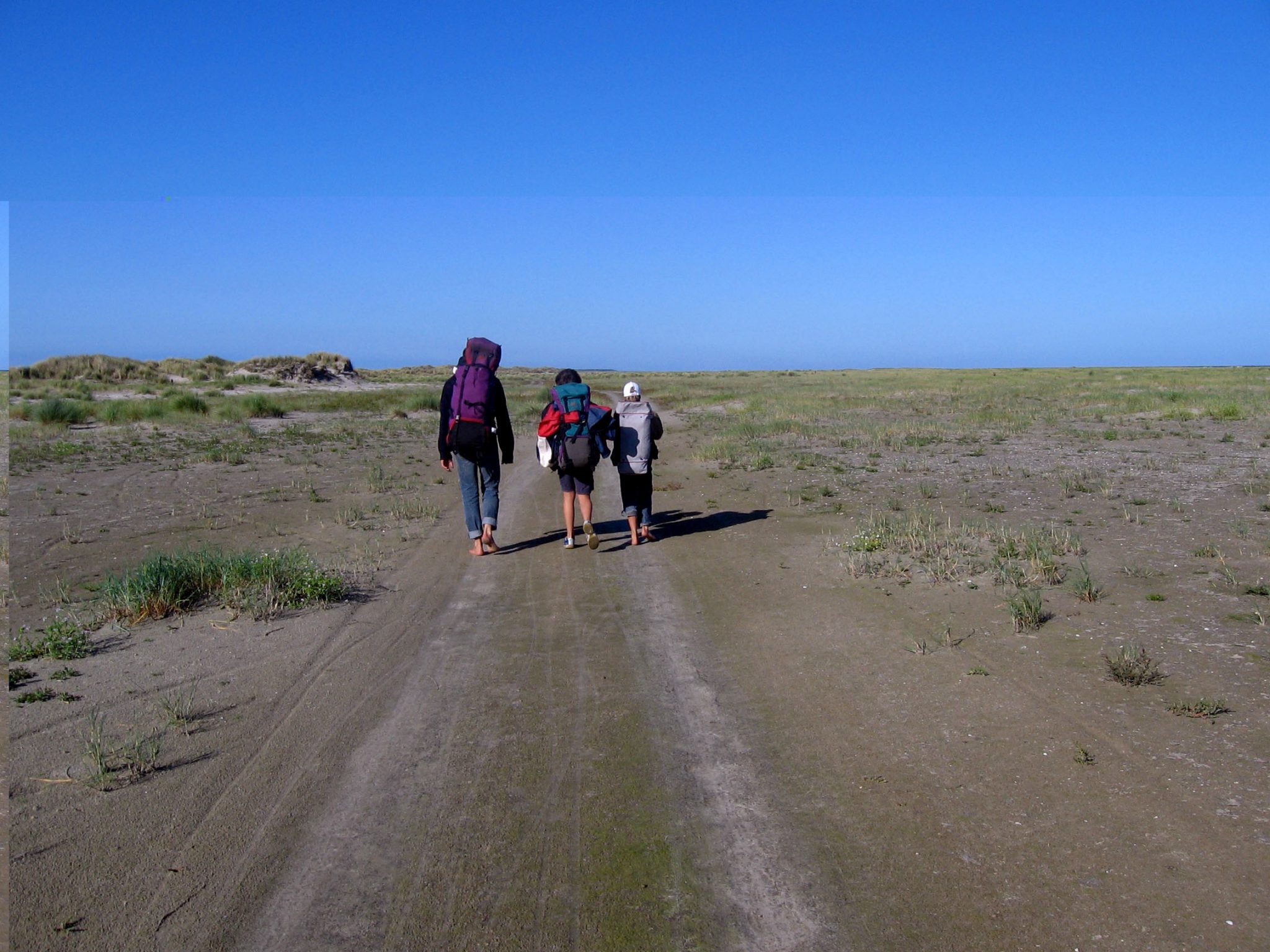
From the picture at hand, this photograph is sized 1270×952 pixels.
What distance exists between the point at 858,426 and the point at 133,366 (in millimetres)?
51900

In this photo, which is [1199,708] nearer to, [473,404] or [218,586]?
[473,404]

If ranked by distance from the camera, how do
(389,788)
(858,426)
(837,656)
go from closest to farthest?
1. (389,788)
2. (837,656)
3. (858,426)

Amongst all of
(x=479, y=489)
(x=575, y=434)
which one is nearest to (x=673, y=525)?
(x=575, y=434)

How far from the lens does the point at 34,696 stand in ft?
17.2

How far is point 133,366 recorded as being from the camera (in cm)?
5972

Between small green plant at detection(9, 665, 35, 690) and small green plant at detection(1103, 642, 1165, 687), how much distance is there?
659 centimetres

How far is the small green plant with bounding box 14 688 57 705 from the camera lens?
521cm

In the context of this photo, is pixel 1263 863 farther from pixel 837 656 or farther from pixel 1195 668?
pixel 837 656

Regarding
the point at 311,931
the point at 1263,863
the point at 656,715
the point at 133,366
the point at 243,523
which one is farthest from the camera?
the point at 133,366

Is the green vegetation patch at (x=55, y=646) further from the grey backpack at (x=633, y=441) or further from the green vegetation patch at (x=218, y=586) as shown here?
the grey backpack at (x=633, y=441)

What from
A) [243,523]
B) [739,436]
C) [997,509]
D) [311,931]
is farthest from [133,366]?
[311,931]

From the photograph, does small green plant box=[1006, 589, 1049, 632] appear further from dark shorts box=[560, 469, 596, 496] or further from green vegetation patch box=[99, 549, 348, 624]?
green vegetation patch box=[99, 549, 348, 624]

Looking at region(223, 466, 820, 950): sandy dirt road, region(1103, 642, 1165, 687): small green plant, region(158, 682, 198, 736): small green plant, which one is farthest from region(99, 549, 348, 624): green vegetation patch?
region(1103, 642, 1165, 687): small green plant

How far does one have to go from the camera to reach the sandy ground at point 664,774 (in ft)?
10.7
